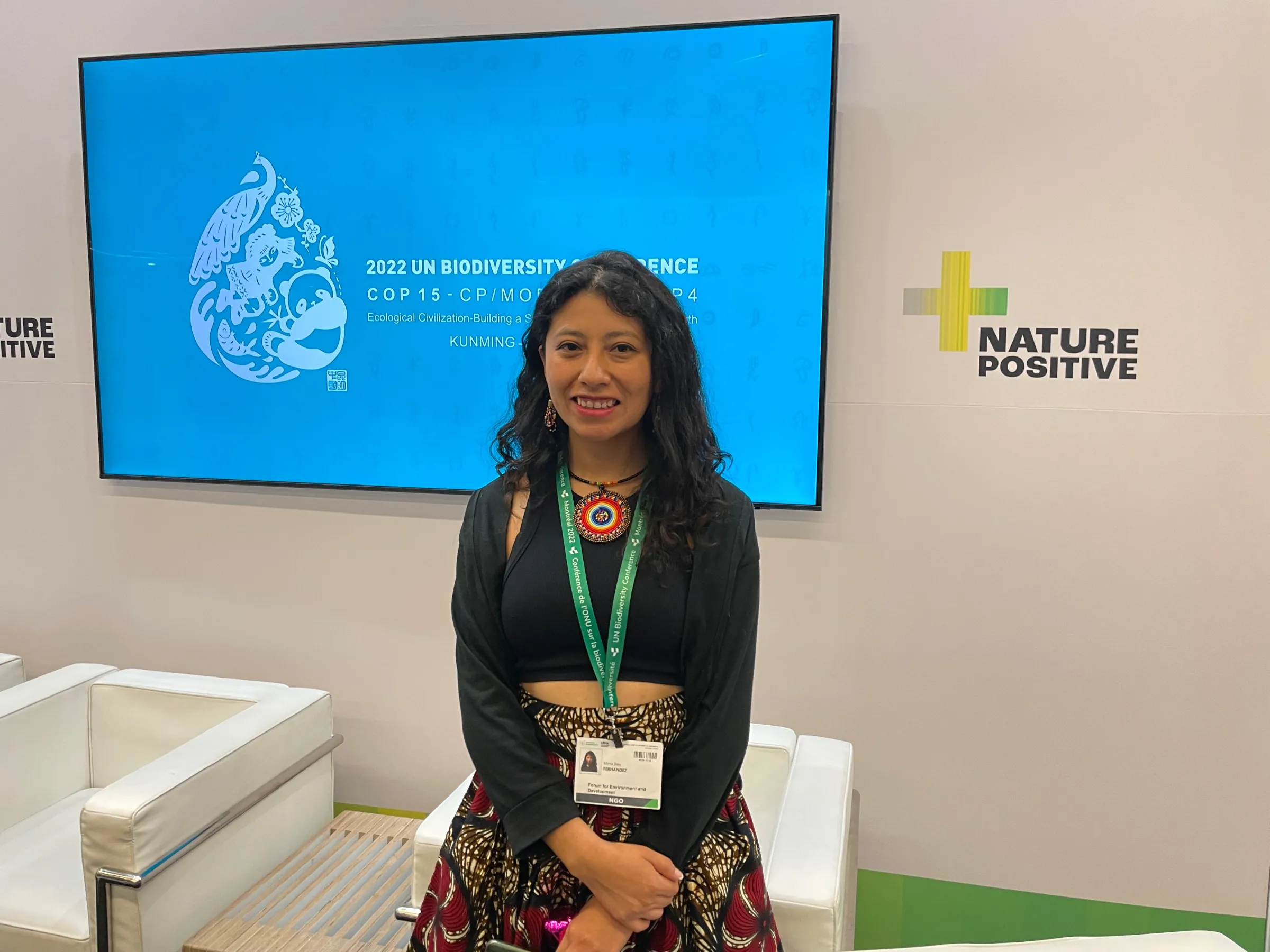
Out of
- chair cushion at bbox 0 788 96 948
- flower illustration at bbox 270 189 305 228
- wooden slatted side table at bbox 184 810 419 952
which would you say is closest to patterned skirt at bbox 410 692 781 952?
wooden slatted side table at bbox 184 810 419 952

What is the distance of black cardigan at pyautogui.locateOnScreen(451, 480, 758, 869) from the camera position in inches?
53.1

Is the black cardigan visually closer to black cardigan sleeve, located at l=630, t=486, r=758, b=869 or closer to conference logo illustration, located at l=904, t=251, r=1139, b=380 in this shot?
black cardigan sleeve, located at l=630, t=486, r=758, b=869

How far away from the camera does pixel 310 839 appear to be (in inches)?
105

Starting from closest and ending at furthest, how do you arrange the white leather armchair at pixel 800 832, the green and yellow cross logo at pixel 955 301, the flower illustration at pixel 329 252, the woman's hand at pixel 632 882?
the woman's hand at pixel 632 882 < the white leather armchair at pixel 800 832 < the green and yellow cross logo at pixel 955 301 < the flower illustration at pixel 329 252

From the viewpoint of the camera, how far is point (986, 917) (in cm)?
267

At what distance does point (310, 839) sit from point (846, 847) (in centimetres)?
154

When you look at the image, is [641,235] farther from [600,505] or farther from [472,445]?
[600,505]

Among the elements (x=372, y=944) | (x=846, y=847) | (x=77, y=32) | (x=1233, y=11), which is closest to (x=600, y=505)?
(x=846, y=847)

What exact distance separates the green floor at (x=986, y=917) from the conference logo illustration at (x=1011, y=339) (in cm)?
149

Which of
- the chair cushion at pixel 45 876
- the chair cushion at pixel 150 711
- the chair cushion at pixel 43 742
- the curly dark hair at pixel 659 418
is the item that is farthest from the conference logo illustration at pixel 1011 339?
the chair cushion at pixel 43 742

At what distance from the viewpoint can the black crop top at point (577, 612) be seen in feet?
4.54

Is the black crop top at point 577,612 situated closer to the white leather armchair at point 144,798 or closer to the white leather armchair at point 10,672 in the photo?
the white leather armchair at point 144,798

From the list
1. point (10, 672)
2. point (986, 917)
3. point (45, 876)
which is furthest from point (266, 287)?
point (986, 917)

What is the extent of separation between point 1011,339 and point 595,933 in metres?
1.87
